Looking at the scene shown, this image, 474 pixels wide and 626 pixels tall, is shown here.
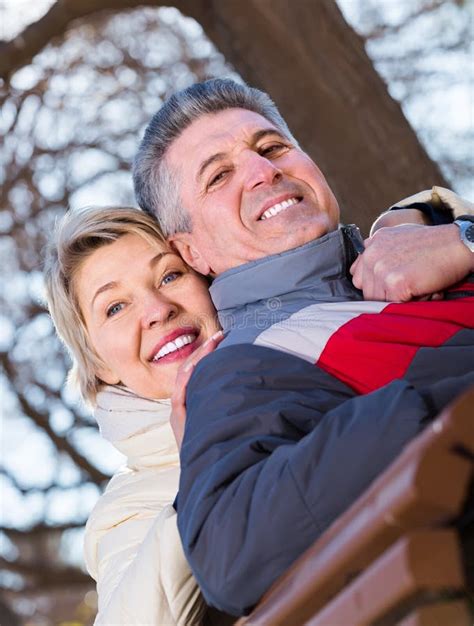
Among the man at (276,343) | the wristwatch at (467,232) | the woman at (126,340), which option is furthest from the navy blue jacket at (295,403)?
the woman at (126,340)

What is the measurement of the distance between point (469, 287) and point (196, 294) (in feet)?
2.50

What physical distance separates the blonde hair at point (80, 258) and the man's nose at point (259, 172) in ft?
1.22

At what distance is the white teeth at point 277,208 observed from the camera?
8.62 feet

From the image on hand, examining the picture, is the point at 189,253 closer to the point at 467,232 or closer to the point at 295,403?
the point at 467,232

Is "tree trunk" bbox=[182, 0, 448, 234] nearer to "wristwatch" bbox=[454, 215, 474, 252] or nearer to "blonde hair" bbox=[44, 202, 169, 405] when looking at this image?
"blonde hair" bbox=[44, 202, 169, 405]

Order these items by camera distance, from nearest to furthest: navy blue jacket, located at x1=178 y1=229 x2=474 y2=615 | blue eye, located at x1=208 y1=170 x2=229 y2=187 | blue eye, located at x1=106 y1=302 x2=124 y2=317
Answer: navy blue jacket, located at x1=178 y1=229 x2=474 y2=615 < blue eye, located at x1=208 y1=170 x2=229 y2=187 < blue eye, located at x1=106 y1=302 x2=124 y2=317

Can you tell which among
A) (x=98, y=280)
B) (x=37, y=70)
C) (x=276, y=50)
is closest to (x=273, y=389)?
(x=98, y=280)

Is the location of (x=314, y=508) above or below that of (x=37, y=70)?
below

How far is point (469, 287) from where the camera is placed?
246 centimetres

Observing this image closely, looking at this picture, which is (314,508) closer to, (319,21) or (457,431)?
(457,431)

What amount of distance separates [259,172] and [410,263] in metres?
0.47

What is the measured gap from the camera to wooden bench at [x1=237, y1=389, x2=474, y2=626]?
1076 millimetres

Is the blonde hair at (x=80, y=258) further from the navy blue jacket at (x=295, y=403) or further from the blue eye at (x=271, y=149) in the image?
the navy blue jacket at (x=295, y=403)

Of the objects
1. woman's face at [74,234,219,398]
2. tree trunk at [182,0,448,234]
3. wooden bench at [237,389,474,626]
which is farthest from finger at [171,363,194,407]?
tree trunk at [182,0,448,234]
